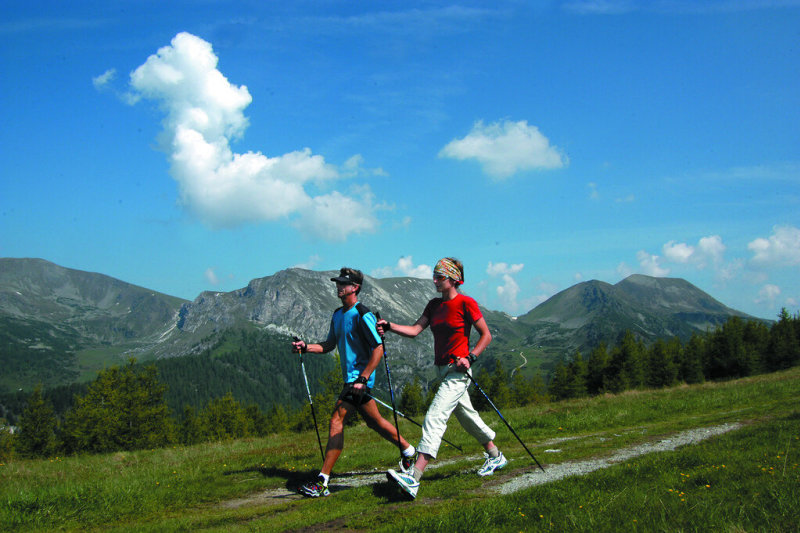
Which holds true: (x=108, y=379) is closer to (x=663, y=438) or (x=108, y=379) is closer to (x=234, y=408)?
(x=234, y=408)

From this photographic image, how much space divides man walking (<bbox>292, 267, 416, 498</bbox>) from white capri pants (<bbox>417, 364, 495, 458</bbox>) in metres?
0.75

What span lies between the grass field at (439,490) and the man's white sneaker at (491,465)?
143 mm

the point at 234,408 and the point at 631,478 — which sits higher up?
the point at 631,478

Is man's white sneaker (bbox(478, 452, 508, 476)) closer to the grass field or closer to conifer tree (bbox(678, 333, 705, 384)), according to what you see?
the grass field

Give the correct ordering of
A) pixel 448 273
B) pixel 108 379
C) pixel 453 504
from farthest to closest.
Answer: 1. pixel 108 379
2. pixel 448 273
3. pixel 453 504

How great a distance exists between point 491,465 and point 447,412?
1329mm

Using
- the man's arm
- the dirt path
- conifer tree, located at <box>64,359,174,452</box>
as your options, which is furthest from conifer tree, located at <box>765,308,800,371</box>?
the man's arm

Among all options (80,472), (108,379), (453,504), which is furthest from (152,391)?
(453,504)

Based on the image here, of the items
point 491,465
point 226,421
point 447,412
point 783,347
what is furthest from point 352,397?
point 783,347

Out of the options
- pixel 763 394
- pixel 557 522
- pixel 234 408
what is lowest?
pixel 234 408

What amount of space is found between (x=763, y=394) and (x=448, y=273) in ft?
62.9

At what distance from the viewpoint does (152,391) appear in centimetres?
4588

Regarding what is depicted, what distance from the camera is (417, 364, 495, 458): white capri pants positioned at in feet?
25.5

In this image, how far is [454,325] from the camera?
8.20 metres
